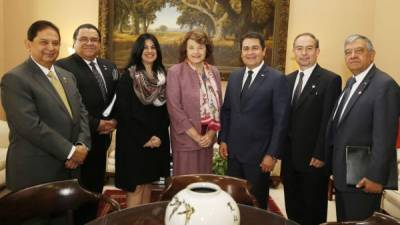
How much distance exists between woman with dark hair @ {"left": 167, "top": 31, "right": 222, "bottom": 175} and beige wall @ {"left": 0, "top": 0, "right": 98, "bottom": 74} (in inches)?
122

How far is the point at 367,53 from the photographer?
244 cm

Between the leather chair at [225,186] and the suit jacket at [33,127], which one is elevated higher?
the suit jacket at [33,127]

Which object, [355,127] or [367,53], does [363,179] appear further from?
[367,53]

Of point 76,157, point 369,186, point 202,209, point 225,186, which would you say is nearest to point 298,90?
point 369,186

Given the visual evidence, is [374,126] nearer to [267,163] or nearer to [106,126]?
[267,163]

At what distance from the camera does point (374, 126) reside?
2246 mm

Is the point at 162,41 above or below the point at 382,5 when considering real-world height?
below

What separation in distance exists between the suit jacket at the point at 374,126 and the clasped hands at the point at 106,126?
1.63m

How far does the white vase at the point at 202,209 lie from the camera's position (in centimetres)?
117

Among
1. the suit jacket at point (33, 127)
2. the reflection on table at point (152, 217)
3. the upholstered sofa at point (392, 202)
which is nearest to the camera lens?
the reflection on table at point (152, 217)

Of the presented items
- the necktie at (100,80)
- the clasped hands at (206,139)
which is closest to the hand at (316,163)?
the clasped hands at (206,139)

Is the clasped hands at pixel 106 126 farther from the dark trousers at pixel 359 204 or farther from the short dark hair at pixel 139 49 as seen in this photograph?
the dark trousers at pixel 359 204

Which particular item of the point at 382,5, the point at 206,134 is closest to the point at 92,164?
the point at 206,134

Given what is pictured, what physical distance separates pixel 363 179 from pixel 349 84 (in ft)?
2.05
